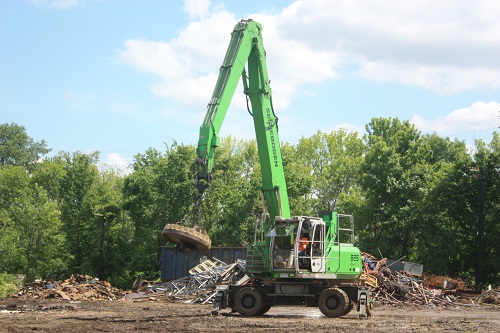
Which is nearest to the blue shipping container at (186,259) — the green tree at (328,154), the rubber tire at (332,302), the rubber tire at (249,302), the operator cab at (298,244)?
the rubber tire at (249,302)

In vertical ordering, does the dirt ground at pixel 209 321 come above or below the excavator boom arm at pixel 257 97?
below

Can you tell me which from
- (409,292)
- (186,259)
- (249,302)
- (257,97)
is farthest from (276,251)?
(186,259)

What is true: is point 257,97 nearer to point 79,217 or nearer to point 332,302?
point 332,302

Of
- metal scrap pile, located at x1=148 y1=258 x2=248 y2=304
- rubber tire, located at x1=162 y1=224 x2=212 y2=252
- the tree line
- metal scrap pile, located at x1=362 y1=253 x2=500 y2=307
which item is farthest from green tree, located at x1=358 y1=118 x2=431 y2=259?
rubber tire, located at x1=162 y1=224 x2=212 y2=252

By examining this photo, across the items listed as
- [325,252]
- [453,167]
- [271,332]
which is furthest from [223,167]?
[271,332]

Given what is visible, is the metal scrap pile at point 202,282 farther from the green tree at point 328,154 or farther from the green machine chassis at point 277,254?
the green tree at point 328,154

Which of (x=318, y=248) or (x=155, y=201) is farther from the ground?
(x=155, y=201)

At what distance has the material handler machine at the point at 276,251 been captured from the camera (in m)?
22.7

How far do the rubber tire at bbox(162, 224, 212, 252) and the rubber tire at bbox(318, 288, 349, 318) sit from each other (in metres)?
4.20

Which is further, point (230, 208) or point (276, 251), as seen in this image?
point (230, 208)

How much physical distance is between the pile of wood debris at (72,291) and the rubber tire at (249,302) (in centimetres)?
1332

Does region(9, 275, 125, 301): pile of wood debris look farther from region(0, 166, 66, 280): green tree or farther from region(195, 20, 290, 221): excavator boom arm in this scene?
region(195, 20, 290, 221): excavator boom arm

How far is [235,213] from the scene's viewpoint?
53.6 meters

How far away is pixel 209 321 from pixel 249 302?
2380 mm
